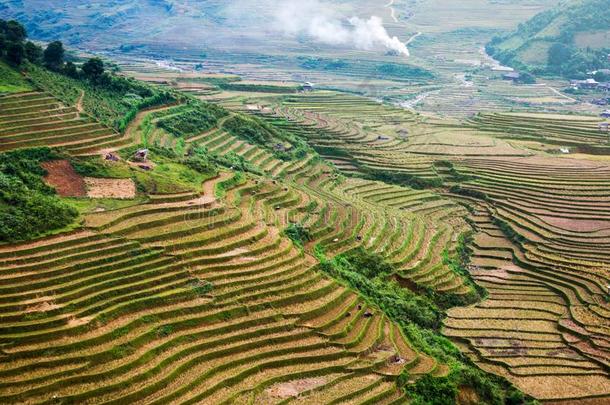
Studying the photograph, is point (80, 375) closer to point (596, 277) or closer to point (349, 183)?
point (596, 277)

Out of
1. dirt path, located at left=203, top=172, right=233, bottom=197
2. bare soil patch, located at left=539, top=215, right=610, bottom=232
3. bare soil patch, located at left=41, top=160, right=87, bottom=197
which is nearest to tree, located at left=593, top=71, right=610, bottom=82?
bare soil patch, located at left=539, top=215, right=610, bottom=232

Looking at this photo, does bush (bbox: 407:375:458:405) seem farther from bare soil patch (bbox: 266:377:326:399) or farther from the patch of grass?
the patch of grass

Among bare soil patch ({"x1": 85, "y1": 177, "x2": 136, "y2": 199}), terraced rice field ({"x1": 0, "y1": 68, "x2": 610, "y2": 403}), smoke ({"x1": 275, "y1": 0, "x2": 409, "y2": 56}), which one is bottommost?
terraced rice field ({"x1": 0, "y1": 68, "x2": 610, "y2": 403})

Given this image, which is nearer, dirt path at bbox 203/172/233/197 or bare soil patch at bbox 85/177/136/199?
bare soil patch at bbox 85/177/136/199

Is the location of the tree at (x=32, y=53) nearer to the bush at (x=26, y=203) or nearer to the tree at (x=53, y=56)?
the tree at (x=53, y=56)

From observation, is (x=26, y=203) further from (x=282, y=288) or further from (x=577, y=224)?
(x=577, y=224)

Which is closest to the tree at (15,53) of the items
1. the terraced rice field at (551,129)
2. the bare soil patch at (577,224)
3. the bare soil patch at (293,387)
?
the bare soil patch at (293,387)
